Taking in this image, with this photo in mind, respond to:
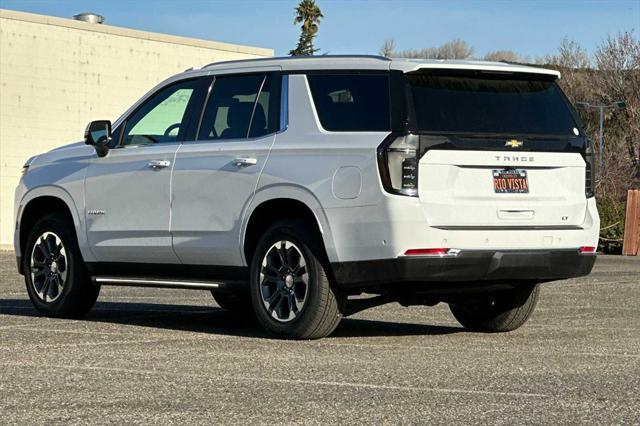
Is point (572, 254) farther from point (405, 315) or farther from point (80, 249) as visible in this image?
point (80, 249)

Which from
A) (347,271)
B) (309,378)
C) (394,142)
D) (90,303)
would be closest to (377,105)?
(394,142)

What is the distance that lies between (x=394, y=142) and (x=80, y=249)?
342 cm

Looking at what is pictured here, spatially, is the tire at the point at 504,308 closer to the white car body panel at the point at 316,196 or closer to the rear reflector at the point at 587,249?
the rear reflector at the point at 587,249

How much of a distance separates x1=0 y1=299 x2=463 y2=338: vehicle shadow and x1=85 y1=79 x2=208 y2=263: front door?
2.22 feet

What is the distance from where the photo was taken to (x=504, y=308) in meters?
10.8

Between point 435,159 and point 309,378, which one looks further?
point 435,159

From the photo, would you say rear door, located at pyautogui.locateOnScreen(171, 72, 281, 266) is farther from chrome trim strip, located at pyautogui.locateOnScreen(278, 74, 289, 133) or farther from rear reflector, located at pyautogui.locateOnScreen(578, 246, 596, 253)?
rear reflector, located at pyautogui.locateOnScreen(578, 246, 596, 253)

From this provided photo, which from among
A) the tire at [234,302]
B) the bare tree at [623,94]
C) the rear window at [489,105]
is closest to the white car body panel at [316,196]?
the rear window at [489,105]

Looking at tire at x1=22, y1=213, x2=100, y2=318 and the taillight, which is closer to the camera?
the taillight

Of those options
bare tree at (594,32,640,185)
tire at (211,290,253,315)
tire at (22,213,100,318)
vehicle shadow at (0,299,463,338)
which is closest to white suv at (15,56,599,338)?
tire at (22,213,100,318)

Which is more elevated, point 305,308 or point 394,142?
point 394,142

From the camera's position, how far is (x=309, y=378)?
776cm

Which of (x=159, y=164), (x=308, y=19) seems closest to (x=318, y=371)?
(x=159, y=164)

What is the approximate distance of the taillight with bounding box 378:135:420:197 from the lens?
9.23 meters
